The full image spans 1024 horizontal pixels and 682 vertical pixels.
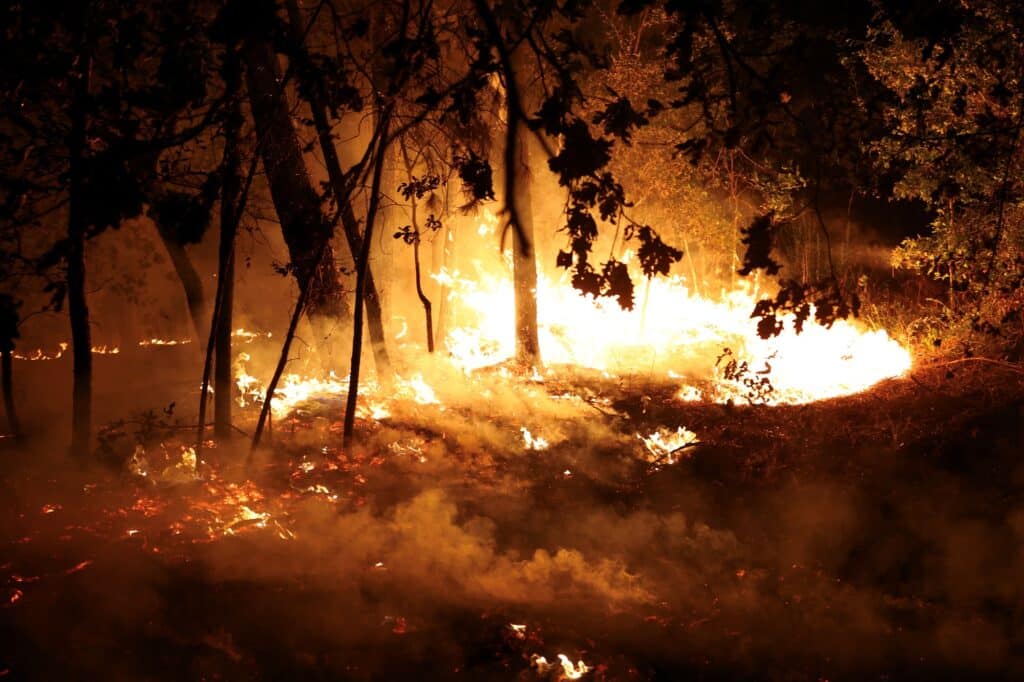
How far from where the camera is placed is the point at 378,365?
1170cm

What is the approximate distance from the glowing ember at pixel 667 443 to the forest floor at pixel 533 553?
0.07 metres

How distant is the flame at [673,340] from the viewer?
520 inches

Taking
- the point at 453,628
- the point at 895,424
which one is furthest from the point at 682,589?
the point at 895,424

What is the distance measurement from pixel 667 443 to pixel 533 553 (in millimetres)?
3709

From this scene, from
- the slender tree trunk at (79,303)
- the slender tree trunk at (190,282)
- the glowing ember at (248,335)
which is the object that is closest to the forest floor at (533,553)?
the slender tree trunk at (79,303)

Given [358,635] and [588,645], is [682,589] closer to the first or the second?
[588,645]

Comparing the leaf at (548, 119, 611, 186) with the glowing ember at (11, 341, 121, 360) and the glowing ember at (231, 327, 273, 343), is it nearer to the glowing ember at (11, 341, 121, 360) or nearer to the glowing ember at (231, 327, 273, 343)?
the glowing ember at (231, 327, 273, 343)

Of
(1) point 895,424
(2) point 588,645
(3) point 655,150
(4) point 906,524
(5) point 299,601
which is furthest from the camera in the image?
(3) point 655,150

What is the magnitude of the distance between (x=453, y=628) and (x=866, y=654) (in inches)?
119

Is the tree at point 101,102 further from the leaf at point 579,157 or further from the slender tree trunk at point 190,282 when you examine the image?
the slender tree trunk at point 190,282

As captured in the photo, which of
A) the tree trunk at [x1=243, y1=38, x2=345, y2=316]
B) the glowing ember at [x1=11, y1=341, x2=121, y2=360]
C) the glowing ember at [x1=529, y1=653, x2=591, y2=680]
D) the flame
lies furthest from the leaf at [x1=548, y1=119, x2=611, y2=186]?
the glowing ember at [x1=11, y1=341, x2=121, y2=360]

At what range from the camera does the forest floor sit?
19.1ft

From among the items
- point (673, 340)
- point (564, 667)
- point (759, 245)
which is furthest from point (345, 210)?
point (673, 340)

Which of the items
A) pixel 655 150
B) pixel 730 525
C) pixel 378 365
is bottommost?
pixel 730 525
